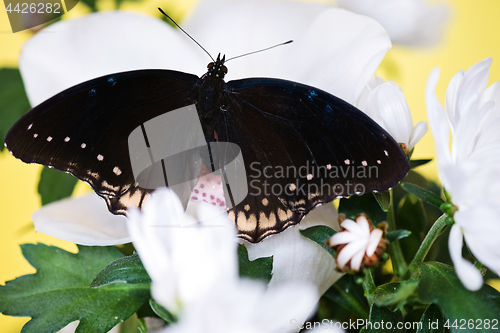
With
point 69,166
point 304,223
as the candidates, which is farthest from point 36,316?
point 304,223

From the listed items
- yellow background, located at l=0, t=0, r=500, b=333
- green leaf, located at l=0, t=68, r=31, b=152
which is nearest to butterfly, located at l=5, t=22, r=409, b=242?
green leaf, located at l=0, t=68, r=31, b=152

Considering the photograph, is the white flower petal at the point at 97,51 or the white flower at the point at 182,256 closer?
the white flower at the point at 182,256

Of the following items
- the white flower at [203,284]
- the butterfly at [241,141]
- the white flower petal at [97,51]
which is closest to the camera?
the white flower at [203,284]

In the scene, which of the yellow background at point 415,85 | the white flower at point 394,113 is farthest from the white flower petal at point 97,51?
the yellow background at point 415,85

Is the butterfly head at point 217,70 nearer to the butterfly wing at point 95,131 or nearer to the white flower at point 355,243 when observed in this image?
the butterfly wing at point 95,131

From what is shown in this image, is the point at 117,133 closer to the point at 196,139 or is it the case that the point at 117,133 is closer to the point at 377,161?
the point at 196,139

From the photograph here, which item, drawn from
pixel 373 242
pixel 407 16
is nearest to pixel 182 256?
pixel 373 242

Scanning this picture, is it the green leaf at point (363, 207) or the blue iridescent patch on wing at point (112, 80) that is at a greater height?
the blue iridescent patch on wing at point (112, 80)
